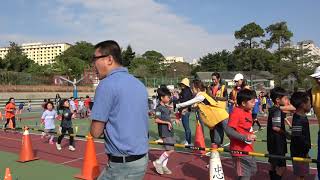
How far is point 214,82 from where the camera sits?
953cm

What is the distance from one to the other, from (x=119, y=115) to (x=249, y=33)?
73.1 metres

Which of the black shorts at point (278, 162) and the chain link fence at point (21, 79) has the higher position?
the chain link fence at point (21, 79)

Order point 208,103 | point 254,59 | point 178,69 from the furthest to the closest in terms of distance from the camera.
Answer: point 178,69
point 254,59
point 208,103

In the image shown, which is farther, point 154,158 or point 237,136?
point 154,158

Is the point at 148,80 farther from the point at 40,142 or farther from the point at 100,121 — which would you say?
the point at 100,121

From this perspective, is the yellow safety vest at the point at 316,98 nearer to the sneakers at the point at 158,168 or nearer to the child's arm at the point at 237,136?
the child's arm at the point at 237,136

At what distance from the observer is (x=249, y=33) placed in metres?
73.1

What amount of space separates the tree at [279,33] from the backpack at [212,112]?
213 feet

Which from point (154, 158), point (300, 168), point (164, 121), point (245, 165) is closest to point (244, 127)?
point (245, 165)

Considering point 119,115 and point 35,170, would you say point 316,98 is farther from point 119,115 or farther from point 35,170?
point 35,170

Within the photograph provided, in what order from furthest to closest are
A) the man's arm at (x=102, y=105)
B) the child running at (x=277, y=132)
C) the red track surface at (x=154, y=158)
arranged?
the red track surface at (x=154, y=158) < the child running at (x=277, y=132) < the man's arm at (x=102, y=105)

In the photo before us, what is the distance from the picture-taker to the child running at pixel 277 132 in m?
5.66

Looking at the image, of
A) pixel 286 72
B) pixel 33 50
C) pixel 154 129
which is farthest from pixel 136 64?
pixel 33 50

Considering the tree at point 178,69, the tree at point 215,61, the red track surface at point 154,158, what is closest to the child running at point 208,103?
the red track surface at point 154,158
